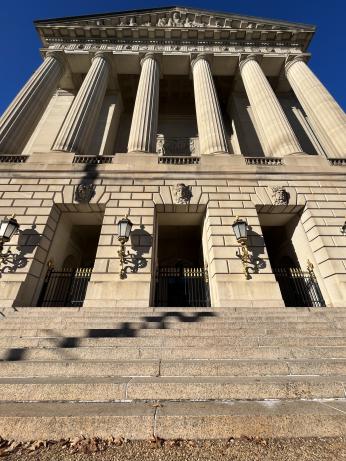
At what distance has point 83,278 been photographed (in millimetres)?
11383

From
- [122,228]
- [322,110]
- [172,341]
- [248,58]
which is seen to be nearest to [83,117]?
[122,228]

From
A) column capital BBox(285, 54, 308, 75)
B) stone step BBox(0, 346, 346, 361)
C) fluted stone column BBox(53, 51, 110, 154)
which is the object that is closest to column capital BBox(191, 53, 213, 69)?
column capital BBox(285, 54, 308, 75)

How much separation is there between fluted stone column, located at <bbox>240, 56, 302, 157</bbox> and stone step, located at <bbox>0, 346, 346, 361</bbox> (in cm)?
1230

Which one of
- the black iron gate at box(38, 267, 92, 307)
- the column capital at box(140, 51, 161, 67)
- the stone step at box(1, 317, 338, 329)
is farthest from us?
the column capital at box(140, 51, 161, 67)

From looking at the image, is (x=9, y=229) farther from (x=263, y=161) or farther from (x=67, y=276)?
(x=263, y=161)

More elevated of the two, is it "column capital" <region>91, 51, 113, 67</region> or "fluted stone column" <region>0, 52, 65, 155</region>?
"column capital" <region>91, 51, 113, 67</region>

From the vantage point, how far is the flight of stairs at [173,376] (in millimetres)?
2627

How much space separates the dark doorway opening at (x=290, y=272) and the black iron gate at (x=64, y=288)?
9.60 m

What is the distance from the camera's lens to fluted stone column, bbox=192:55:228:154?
14188 millimetres

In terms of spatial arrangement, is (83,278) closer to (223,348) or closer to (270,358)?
(223,348)

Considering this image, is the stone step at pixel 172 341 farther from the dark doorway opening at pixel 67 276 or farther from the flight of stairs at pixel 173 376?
the dark doorway opening at pixel 67 276

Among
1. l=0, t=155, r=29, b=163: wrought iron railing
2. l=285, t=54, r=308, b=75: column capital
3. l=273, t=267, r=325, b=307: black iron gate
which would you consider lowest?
l=273, t=267, r=325, b=307: black iron gate

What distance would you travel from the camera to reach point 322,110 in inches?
632

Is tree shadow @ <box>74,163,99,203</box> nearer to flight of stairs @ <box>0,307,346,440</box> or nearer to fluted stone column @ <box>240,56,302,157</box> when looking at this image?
flight of stairs @ <box>0,307,346,440</box>
